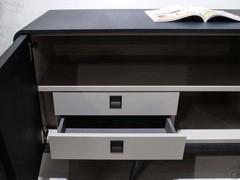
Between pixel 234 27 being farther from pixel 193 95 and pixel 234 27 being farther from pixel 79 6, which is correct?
pixel 79 6

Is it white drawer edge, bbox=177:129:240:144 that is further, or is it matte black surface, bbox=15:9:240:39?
white drawer edge, bbox=177:129:240:144

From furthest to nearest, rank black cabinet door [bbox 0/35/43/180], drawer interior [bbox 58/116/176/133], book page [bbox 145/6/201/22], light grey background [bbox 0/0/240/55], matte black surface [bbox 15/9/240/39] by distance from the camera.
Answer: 1. light grey background [bbox 0/0/240/55]
2. drawer interior [bbox 58/116/176/133]
3. book page [bbox 145/6/201/22]
4. matte black surface [bbox 15/9/240/39]
5. black cabinet door [bbox 0/35/43/180]

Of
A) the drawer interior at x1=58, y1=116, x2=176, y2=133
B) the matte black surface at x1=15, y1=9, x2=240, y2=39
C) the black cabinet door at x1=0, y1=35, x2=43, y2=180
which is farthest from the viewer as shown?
the drawer interior at x1=58, y1=116, x2=176, y2=133

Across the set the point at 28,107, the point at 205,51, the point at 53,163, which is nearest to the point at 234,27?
the point at 205,51

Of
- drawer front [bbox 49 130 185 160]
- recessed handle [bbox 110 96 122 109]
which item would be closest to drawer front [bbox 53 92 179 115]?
recessed handle [bbox 110 96 122 109]

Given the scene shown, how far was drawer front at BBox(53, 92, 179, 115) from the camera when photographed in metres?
0.74

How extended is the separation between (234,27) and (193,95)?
0.42m

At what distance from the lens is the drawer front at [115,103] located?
742 mm

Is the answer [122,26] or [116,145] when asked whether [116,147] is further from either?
[122,26]

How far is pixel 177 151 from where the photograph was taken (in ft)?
2.28

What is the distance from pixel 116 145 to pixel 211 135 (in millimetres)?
360

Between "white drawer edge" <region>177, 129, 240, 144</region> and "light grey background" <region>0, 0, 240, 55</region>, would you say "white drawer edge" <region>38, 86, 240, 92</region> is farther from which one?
"light grey background" <region>0, 0, 240, 55</region>

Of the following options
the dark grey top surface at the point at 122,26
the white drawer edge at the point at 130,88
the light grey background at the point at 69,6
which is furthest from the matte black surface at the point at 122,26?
the light grey background at the point at 69,6

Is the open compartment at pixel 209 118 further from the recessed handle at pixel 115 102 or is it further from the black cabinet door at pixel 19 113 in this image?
the black cabinet door at pixel 19 113
